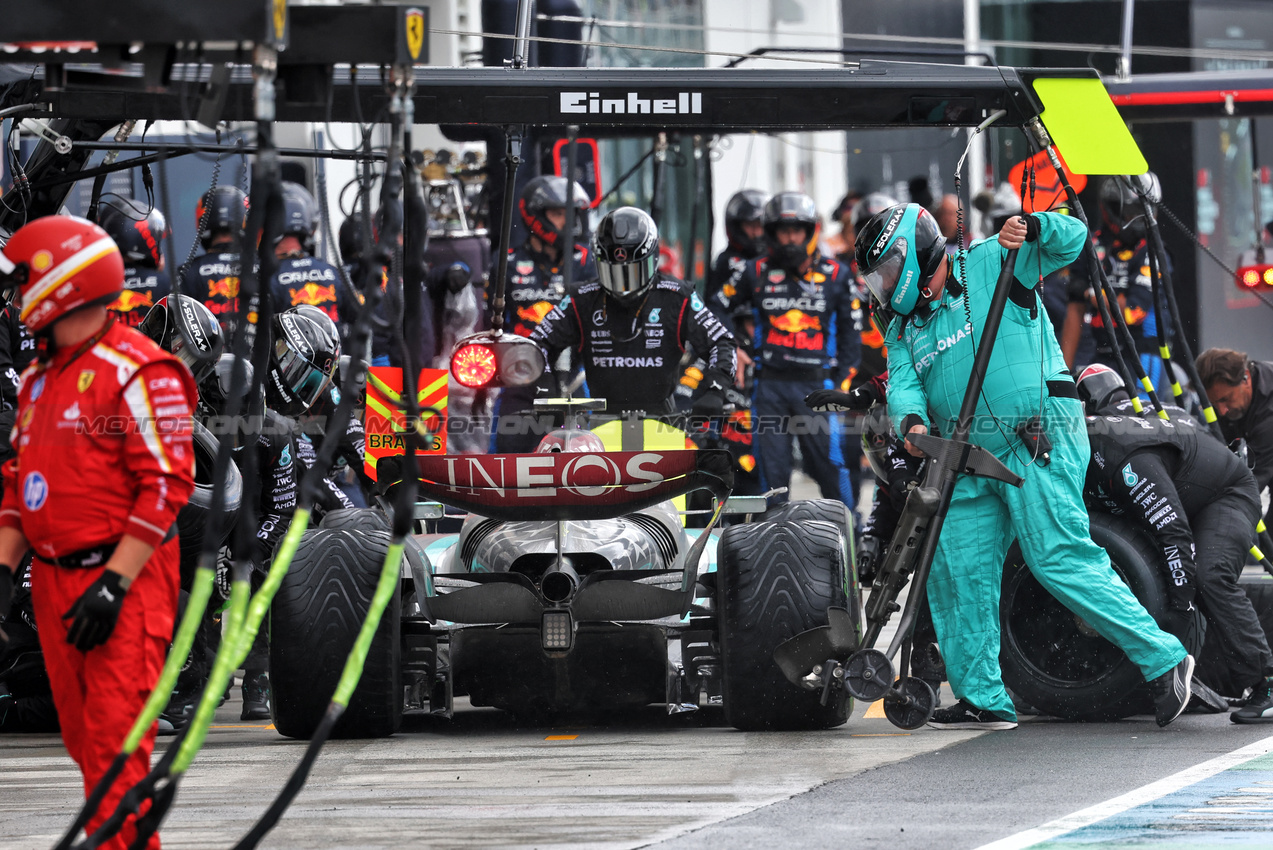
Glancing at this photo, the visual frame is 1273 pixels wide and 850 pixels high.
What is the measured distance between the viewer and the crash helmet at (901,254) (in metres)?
7.76

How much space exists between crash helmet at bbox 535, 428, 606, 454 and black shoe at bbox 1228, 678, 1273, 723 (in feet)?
9.21

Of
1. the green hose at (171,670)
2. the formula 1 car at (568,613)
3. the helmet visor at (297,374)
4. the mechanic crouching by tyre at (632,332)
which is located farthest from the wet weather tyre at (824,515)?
the green hose at (171,670)

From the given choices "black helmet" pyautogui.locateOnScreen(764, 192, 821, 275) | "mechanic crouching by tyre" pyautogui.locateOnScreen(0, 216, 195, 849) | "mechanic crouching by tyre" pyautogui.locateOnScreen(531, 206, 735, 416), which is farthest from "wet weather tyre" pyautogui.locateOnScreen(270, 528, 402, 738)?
"black helmet" pyautogui.locateOnScreen(764, 192, 821, 275)

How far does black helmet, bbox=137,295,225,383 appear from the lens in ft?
27.9

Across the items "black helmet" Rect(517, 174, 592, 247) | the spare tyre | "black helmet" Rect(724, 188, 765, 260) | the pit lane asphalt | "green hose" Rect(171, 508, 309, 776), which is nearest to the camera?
"green hose" Rect(171, 508, 309, 776)

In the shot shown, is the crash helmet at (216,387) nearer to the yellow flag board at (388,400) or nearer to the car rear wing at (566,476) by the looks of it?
the yellow flag board at (388,400)

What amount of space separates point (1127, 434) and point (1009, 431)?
Result: 632mm

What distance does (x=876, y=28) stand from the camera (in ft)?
91.1

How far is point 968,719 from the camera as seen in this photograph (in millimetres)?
7770

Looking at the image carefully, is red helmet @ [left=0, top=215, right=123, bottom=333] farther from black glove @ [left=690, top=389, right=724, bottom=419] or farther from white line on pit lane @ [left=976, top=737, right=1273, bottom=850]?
black glove @ [left=690, top=389, right=724, bottom=419]

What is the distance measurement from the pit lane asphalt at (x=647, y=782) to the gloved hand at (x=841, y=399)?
4.42 ft

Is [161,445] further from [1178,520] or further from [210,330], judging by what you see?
[1178,520]

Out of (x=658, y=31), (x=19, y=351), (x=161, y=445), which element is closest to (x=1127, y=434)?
(x=161, y=445)

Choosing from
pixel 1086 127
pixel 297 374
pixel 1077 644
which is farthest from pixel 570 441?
pixel 1086 127
